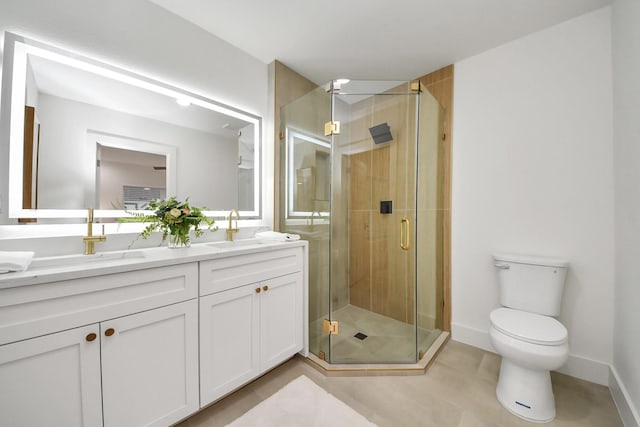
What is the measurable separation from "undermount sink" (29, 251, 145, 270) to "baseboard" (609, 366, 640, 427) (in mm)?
2703

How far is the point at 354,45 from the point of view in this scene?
2016 millimetres

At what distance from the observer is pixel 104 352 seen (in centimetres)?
99

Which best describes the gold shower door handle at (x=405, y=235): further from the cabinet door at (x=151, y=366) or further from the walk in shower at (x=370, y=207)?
the cabinet door at (x=151, y=366)

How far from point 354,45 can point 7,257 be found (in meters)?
2.41

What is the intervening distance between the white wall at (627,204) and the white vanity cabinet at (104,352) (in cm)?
231

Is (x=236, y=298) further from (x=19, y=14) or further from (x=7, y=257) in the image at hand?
(x=19, y=14)

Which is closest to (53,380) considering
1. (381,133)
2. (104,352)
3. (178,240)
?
(104,352)

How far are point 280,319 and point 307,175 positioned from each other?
3.95 feet

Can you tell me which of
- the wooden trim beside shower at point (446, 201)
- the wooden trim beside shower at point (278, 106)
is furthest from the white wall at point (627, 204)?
the wooden trim beside shower at point (278, 106)

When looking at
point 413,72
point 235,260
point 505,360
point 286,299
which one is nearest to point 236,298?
point 235,260

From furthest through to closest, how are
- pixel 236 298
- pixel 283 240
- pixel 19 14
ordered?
pixel 283 240
pixel 236 298
pixel 19 14

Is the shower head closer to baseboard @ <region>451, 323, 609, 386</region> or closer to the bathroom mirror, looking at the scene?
the bathroom mirror

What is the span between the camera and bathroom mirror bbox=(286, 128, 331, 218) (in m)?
2.08

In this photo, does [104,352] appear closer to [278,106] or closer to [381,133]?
[278,106]
